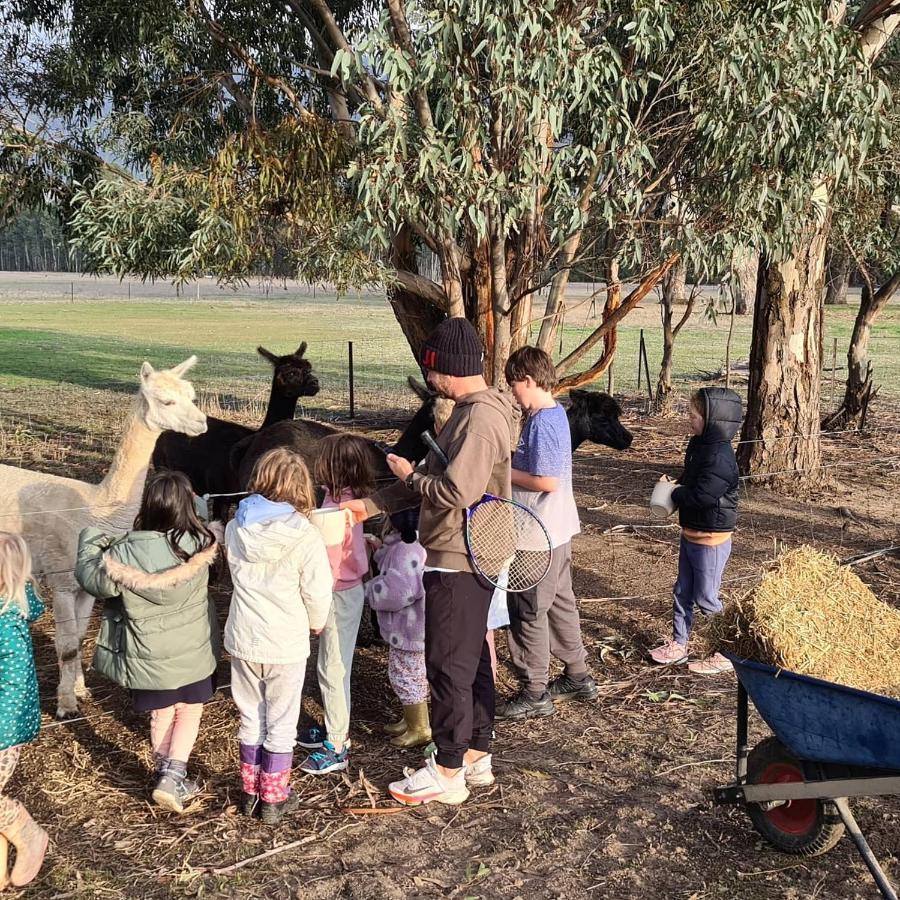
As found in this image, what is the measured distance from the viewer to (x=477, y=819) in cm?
416

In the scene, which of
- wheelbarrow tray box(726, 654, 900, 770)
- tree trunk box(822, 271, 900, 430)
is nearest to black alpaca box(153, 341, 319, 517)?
wheelbarrow tray box(726, 654, 900, 770)

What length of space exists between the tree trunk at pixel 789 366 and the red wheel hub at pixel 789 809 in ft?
23.4

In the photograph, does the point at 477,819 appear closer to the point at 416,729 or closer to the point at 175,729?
the point at 416,729

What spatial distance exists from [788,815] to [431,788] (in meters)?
1.47

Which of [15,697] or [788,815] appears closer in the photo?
[15,697]

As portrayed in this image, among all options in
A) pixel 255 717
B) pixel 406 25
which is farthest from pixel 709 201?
pixel 255 717

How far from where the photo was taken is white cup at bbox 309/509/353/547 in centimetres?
438

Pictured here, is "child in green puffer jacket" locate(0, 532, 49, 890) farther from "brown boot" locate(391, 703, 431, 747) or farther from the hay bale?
the hay bale

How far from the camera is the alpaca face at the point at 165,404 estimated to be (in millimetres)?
5031

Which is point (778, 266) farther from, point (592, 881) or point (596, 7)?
point (592, 881)

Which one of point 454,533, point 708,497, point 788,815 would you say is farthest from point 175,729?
point 708,497

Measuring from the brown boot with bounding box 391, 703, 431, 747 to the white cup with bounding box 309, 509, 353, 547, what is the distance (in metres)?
1.01

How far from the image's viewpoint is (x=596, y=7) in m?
8.60

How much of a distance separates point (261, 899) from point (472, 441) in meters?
1.87
